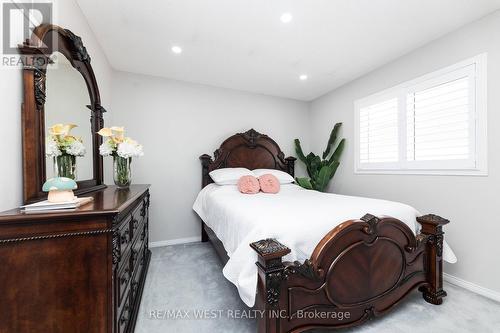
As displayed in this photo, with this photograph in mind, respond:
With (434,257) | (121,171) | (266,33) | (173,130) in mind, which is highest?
(266,33)

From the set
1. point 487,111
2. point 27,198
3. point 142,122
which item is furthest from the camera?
point 142,122

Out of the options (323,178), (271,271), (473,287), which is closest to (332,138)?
(323,178)

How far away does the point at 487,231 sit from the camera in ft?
6.30

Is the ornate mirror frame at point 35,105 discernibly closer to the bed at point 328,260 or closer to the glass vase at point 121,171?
the glass vase at point 121,171

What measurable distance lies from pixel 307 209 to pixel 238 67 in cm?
209

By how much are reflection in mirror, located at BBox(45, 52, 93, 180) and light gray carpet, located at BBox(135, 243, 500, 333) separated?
47.0 inches

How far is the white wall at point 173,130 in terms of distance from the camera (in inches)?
119

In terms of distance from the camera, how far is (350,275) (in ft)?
4.81

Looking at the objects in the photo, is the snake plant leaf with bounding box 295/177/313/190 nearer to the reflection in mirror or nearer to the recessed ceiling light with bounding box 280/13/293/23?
the recessed ceiling light with bounding box 280/13/293/23

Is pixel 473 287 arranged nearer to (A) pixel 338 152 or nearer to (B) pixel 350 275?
(B) pixel 350 275

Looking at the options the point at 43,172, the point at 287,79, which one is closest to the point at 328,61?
the point at 287,79

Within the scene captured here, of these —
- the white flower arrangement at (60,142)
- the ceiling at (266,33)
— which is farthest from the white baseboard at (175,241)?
the ceiling at (266,33)

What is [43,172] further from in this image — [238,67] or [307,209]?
[238,67]

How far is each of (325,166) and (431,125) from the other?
1.43 m
